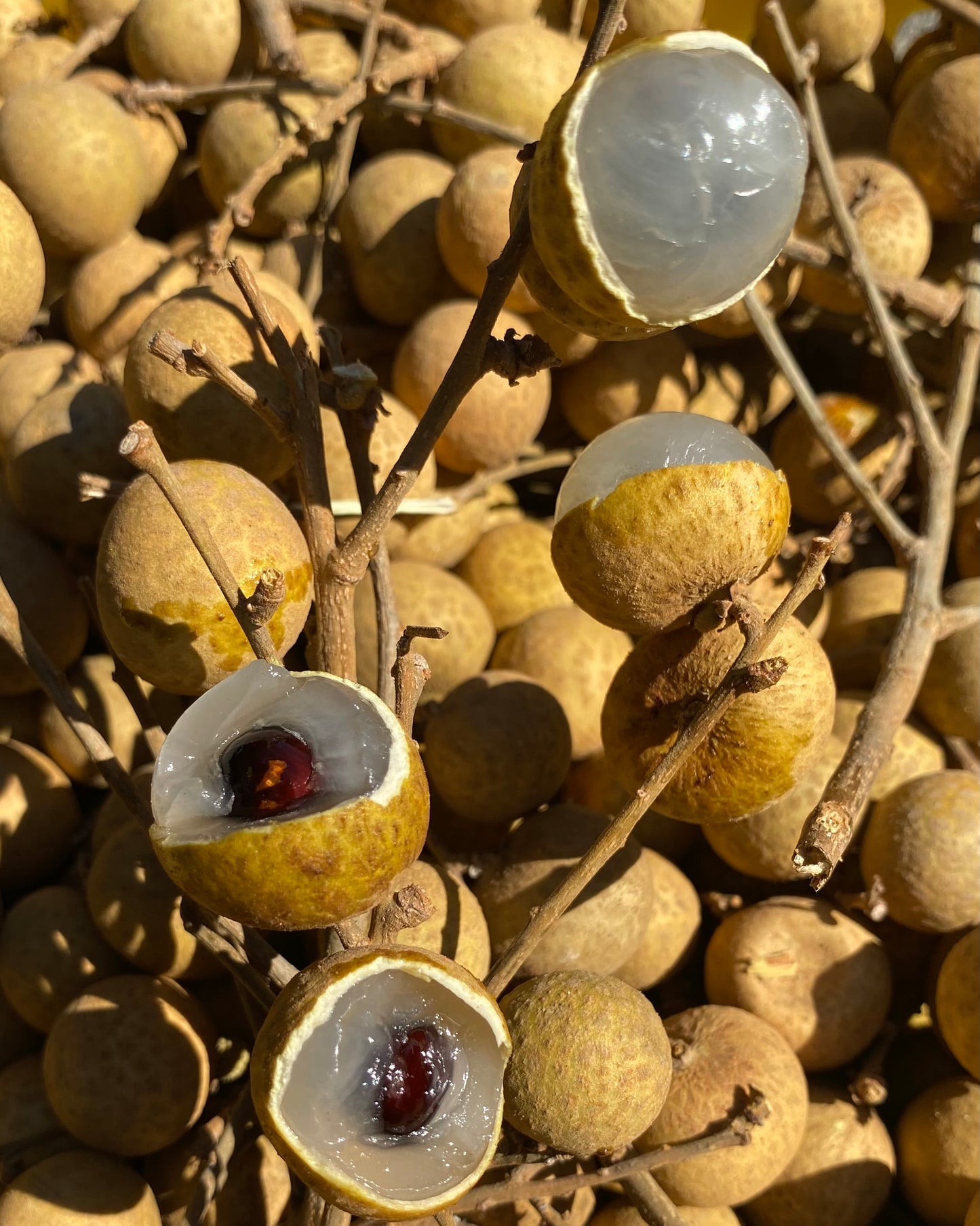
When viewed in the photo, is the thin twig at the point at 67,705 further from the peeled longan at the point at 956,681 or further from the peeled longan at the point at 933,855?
the peeled longan at the point at 956,681

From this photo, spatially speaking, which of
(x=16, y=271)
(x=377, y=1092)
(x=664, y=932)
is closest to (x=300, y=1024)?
(x=377, y=1092)

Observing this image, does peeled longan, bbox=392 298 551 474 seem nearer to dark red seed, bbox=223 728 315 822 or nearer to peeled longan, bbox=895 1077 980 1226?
dark red seed, bbox=223 728 315 822

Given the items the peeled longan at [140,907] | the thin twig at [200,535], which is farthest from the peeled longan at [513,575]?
the thin twig at [200,535]

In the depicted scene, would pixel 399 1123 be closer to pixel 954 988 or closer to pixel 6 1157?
pixel 6 1157

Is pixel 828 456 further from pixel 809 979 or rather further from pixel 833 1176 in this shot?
pixel 833 1176

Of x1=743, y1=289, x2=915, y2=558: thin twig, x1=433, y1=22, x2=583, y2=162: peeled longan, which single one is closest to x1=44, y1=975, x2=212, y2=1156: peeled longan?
x1=743, y1=289, x2=915, y2=558: thin twig
